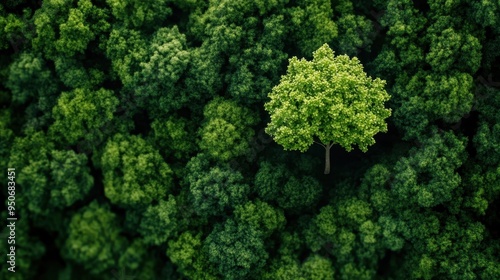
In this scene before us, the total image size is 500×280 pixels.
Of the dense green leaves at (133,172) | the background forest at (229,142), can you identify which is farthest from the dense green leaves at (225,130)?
the dense green leaves at (133,172)

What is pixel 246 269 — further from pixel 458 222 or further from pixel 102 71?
pixel 102 71

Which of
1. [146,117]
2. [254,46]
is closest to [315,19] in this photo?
[254,46]

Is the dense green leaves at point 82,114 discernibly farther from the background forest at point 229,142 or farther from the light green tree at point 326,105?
the light green tree at point 326,105

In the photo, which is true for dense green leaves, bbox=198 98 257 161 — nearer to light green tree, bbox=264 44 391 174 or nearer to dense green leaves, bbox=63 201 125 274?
light green tree, bbox=264 44 391 174

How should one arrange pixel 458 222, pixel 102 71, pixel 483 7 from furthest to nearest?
pixel 102 71 → pixel 458 222 → pixel 483 7

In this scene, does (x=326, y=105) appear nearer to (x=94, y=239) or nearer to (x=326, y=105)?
(x=326, y=105)

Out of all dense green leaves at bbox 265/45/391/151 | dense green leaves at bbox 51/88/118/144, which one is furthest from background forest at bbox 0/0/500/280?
dense green leaves at bbox 265/45/391/151
